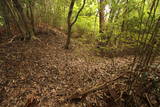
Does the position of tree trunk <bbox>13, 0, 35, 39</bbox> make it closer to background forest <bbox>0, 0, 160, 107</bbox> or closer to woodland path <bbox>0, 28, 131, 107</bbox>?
background forest <bbox>0, 0, 160, 107</bbox>

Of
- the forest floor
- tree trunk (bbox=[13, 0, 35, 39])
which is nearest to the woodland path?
the forest floor

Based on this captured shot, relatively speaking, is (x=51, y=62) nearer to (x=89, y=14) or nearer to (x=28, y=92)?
(x=28, y=92)

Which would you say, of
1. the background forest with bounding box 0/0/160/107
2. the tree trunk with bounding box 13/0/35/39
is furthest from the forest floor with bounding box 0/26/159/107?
the tree trunk with bounding box 13/0/35/39

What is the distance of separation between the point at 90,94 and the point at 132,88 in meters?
0.76

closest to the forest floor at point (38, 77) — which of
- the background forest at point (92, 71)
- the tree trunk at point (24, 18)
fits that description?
the background forest at point (92, 71)

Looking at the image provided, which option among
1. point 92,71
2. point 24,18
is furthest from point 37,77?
point 24,18

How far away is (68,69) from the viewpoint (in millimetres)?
3004

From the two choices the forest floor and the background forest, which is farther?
the forest floor

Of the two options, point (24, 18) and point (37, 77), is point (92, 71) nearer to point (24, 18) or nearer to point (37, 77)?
point (37, 77)

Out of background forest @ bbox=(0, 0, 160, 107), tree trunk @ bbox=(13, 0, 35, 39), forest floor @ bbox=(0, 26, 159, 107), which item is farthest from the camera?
tree trunk @ bbox=(13, 0, 35, 39)

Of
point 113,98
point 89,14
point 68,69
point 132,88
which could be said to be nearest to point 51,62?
point 68,69

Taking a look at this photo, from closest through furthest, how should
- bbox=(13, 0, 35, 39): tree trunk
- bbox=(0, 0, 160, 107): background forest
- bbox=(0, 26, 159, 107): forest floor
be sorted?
bbox=(0, 0, 160, 107): background forest → bbox=(0, 26, 159, 107): forest floor → bbox=(13, 0, 35, 39): tree trunk

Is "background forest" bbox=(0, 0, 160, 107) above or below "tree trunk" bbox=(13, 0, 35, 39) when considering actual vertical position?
below

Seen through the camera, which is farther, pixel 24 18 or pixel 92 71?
pixel 24 18
